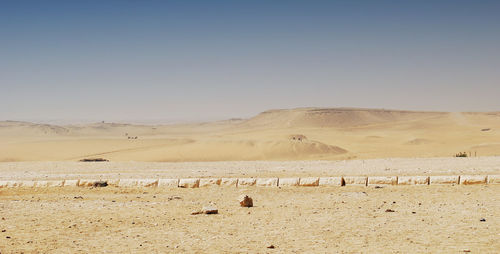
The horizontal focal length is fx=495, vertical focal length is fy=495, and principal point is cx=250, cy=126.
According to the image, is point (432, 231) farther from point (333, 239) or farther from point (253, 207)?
point (253, 207)

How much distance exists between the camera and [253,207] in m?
9.73

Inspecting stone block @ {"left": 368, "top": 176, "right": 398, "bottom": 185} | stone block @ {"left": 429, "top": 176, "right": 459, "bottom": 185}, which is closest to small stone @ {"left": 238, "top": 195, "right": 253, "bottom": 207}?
stone block @ {"left": 368, "top": 176, "right": 398, "bottom": 185}

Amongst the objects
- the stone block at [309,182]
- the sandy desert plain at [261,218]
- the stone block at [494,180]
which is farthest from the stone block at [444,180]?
the stone block at [309,182]

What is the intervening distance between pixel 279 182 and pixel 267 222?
452 cm

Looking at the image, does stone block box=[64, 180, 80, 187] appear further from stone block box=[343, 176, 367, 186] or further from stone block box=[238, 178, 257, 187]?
stone block box=[343, 176, 367, 186]

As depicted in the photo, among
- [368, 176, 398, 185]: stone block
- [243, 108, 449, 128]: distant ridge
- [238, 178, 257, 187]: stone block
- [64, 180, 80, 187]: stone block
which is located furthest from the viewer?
[243, 108, 449, 128]: distant ridge

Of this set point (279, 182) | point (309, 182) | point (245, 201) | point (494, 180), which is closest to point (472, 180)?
point (494, 180)

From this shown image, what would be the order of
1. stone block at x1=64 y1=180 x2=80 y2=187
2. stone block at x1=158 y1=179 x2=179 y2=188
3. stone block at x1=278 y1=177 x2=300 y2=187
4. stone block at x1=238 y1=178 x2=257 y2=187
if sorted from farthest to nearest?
stone block at x1=64 y1=180 x2=80 y2=187 → stone block at x1=158 y1=179 x2=179 y2=188 → stone block at x1=238 y1=178 x2=257 y2=187 → stone block at x1=278 y1=177 x2=300 y2=187

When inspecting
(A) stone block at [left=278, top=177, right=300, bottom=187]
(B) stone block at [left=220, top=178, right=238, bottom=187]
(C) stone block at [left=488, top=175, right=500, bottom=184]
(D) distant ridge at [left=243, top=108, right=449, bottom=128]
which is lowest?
(B) stone block at [left=220, top=178, right=238, bottom=187]

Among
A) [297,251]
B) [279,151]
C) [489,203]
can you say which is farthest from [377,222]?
[279,151]

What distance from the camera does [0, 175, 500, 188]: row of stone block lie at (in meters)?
12.1

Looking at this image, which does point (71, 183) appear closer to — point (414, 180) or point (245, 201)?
point (245, 201)

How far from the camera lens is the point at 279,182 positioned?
12.8m

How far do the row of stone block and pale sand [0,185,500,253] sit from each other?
22.4 inches
